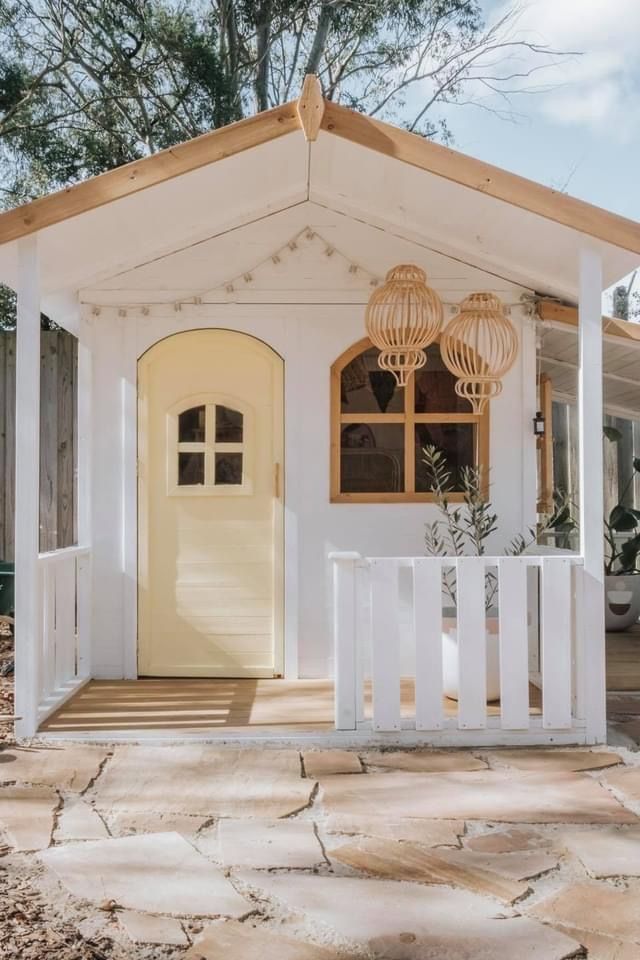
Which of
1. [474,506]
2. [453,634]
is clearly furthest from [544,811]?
[474,506]

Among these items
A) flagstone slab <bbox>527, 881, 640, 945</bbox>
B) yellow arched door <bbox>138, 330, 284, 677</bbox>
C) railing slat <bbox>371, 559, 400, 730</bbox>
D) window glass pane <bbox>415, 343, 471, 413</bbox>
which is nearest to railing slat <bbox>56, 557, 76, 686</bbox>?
yellow arched door <bbox>138, 330, 284, 677</bbox>

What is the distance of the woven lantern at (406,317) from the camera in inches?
200

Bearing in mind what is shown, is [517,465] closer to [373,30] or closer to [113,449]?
[113,449]

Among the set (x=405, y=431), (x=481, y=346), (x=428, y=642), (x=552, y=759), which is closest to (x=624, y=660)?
(x=405, y=431)

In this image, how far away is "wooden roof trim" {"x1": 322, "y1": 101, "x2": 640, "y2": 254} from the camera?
12.8 ft

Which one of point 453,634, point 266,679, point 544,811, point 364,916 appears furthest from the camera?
point 266,679

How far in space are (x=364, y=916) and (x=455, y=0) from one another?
11609mm

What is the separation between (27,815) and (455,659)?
223 cm

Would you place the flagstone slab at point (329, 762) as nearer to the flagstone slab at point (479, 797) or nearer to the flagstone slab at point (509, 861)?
the flagstone slab at point (479, 797)

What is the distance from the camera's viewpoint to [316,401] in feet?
18.4

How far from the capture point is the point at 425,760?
13.1ft

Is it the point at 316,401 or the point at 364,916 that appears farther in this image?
the point at 316,401

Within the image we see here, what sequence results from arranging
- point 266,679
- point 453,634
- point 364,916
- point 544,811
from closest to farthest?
point 364,916 < point 544,811 < point 453,634 < point 266,679

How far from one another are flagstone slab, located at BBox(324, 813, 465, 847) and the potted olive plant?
5.12ft
